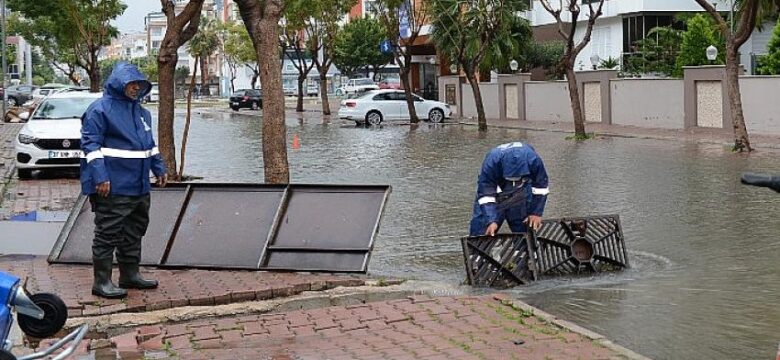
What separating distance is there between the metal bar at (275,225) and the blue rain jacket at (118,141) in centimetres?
138

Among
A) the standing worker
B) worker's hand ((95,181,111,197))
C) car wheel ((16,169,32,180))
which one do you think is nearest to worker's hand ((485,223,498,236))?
the standing worker

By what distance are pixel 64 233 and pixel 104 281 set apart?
72.9 inches

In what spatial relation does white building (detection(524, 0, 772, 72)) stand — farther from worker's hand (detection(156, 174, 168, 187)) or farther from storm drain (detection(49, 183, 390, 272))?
worker's hand (detection(156, 174, 168, 187))

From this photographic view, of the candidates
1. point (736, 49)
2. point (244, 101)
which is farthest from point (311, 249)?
point (244, 101)

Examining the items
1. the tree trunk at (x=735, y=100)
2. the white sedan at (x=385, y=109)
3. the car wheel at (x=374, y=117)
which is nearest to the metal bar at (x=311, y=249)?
the tree trunk at (x=735, y=100)

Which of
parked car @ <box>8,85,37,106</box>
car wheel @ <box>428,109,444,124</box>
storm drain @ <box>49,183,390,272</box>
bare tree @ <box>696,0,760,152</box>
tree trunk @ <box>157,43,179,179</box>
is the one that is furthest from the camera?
parked car @ <box>8,85,37,106</box>

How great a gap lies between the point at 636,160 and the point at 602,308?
1410 cm

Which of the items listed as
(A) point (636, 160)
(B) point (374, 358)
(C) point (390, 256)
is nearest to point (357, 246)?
(C) point (390, 256)

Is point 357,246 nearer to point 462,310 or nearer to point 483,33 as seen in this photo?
point 462,310

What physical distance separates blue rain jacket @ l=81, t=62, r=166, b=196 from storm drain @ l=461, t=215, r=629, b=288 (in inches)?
102

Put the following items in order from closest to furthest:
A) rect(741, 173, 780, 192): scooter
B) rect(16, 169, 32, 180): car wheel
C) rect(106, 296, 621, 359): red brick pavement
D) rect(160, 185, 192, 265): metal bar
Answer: rect(741, 173, 780, 192): scooter → rect(106, 296, 621, 359): red brick pavement → rect(160, 185, 192, 265): metal bar → rect(16, 169, 32, 180): car wheel

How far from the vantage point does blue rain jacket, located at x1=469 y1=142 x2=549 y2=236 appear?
29.6 feet

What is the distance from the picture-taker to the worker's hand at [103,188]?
7.86 m

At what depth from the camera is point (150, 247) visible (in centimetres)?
962
